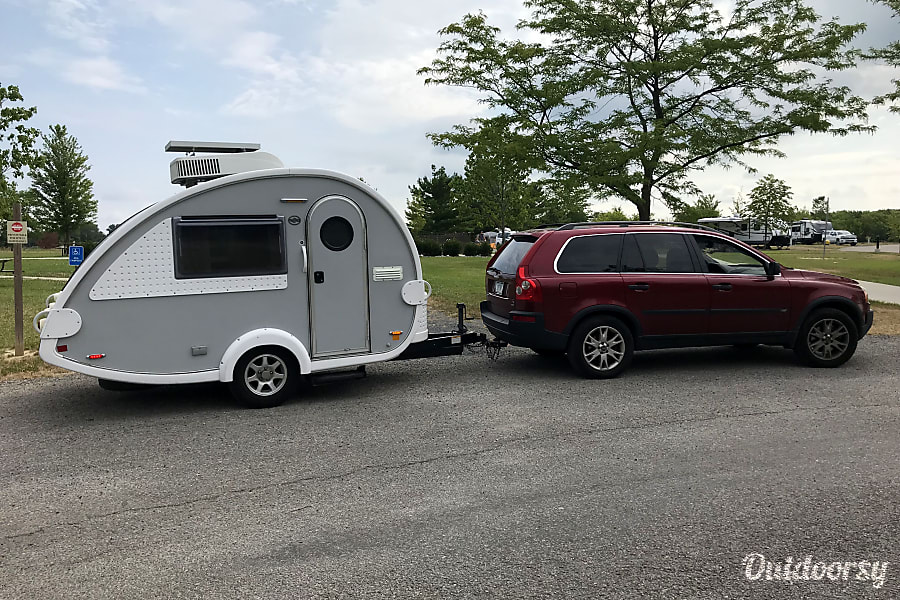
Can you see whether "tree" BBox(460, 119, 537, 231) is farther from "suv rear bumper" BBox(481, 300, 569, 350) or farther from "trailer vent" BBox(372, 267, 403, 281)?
"trailer vent" BBox(372, 267, 403, 281)

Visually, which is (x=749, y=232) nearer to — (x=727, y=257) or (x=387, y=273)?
(x=727, y=257)

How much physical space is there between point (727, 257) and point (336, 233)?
4.78 meters

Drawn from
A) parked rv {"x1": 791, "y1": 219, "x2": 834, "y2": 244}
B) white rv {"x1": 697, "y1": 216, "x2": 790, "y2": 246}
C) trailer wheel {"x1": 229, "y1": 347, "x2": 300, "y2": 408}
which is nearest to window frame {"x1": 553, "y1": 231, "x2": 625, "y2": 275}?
trailer wheel {"x1": 229, "y1": 347, "x2": 300, "y2": 408}

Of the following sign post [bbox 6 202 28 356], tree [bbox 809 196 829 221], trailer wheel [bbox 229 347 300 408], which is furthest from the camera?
tree [bbox 809 196 829 221]

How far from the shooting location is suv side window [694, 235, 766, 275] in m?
8.59

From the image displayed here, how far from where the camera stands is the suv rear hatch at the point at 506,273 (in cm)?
819

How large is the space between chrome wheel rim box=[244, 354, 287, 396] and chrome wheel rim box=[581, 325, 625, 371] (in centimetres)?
332

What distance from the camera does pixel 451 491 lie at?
15.5 feet

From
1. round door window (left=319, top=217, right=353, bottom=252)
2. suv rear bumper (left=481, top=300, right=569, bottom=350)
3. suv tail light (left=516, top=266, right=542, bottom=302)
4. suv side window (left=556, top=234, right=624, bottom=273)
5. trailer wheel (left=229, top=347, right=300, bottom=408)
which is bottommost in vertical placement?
trailer wheel (left=229, top=347, right=300, bottom=408)

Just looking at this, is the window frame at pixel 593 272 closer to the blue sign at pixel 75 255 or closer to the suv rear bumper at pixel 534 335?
the suv rear bumper at pixel 534 335

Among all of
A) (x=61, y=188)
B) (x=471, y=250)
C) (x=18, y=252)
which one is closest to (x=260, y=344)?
(x=18, y=252)

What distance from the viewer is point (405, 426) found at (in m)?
6.29

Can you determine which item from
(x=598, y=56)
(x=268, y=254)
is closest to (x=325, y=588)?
(x=268, y=254)

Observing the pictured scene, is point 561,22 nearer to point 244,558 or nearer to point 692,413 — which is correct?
point 692,413
